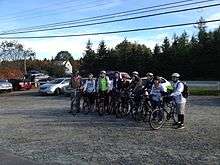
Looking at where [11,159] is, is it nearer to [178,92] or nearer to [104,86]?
[178,92]

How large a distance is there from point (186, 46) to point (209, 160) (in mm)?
56783

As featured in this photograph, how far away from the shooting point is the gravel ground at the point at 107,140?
38.4ft

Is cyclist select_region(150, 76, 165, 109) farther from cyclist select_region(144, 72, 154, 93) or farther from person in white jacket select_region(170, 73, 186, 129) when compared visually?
person in white jacket select_region(170, 73, 186, 129)

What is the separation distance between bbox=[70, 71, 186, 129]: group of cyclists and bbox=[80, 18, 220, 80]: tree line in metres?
40.5

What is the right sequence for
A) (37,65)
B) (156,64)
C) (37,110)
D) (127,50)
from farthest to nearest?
(37,65)
(127,50)
(156,64)
(37,110)

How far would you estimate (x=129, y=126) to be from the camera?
56.2ft

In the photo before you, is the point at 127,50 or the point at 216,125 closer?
the point at 216,125

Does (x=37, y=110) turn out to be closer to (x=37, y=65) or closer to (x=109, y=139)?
(x=109, y=139)

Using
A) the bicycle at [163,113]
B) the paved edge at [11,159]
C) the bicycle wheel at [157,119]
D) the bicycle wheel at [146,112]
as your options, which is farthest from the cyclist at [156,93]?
the paved edge at [11,159]

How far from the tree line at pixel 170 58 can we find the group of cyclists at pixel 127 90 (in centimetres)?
4052

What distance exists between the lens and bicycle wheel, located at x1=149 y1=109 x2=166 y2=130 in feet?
53.5

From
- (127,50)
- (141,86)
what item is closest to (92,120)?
(141,86)

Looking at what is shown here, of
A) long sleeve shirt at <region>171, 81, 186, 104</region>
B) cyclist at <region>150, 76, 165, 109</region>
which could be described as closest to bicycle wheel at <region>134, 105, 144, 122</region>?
cyclist at <region>150, 76, 165, 109</region>

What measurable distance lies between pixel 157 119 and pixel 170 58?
48559 mm
